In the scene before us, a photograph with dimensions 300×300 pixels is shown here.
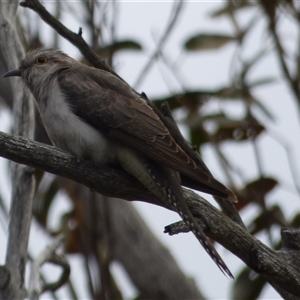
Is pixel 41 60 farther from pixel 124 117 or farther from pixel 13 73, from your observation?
pixel 124 117

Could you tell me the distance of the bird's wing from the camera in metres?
4.25

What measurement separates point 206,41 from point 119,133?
2.84 m

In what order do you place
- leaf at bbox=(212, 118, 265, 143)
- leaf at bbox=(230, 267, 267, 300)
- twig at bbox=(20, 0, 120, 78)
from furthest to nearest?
leaf at bbox=(212, 118, 265, 143) → leaf at bbox=(230, 267, 267, 300) → twig at bbox=(20, 0, 120, 78)

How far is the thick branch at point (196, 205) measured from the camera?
12.8ft

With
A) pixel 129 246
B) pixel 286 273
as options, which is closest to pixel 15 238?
pixel 286 273

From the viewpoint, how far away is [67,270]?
198 inches

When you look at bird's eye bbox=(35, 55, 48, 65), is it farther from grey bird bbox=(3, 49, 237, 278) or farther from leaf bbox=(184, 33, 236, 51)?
leaf bbox=(184, 33, 236, 51)

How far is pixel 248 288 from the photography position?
5.79 metres

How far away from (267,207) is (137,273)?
1.85 meters

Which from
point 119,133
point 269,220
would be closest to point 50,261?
point 119,133

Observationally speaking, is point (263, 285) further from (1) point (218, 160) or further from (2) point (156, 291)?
(2) point (156, 291)

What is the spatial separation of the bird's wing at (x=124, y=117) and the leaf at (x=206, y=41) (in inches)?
87.0

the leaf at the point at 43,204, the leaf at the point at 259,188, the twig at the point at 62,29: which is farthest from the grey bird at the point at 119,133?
the leaf at the point at 43,204

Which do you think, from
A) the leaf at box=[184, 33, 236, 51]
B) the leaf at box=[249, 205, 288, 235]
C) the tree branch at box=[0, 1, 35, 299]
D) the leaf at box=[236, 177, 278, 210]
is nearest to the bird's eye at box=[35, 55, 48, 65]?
the tree branch at box=[0, 1, 35, 299]
